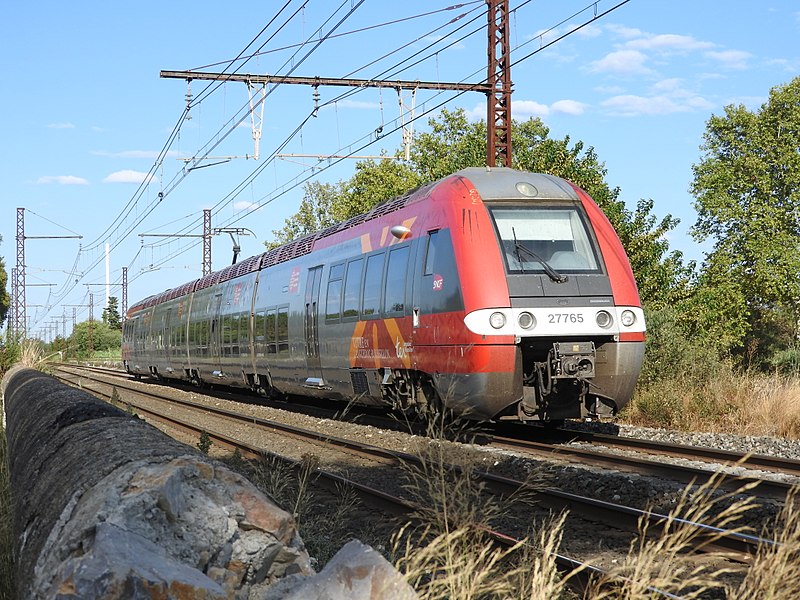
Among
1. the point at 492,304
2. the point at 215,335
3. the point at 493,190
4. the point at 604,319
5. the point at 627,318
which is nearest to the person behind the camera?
the point at 492,304

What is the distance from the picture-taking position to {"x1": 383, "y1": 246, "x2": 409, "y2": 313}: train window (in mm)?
12594

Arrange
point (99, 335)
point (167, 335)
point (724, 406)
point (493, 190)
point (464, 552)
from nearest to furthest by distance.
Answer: point (464, 552)
point (493, 190)
point (724, 406)
point (167, 335)
point (99, 335)

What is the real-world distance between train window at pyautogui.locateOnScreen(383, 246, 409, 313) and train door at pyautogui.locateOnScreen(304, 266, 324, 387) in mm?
3271

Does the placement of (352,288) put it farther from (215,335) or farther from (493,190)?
(215,335)

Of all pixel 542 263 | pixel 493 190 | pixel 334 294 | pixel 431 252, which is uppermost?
pixel 493 190

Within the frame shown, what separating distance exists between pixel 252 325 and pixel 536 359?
34.2 feet

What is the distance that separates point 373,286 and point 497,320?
330 cm

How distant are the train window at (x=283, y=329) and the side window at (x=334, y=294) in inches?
97.2

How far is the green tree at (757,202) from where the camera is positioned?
143 ft

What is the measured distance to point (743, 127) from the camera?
4891 cm

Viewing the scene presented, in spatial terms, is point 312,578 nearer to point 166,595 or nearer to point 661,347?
point 166,595

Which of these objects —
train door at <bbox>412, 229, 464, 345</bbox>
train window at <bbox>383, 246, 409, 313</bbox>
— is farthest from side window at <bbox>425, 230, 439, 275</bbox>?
train window at <bbox>383, 246, 409, 313</bbox>

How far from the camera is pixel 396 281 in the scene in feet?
42.0

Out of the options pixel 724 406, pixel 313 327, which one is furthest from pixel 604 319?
pixel 313 327
